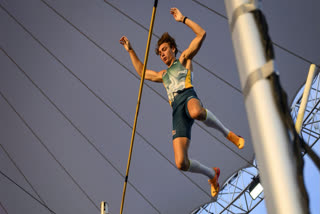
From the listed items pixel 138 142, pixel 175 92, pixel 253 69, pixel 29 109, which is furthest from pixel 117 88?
pixel 253 69

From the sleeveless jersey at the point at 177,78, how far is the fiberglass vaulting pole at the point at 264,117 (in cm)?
274

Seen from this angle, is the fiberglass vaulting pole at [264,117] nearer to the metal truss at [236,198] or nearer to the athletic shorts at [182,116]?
the athletic shorts at [182,116]

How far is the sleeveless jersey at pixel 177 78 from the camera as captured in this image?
4.02 m

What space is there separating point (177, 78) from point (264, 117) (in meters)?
2.97

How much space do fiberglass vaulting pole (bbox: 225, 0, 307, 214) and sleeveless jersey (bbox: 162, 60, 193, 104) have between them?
274cm

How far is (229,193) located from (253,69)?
30.4 feet

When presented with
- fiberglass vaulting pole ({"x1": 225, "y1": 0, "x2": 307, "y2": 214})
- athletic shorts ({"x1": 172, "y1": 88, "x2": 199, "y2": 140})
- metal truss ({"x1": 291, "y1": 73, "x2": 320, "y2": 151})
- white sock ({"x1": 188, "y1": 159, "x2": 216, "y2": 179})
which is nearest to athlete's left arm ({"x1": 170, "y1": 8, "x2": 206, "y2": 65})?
athletic shorts ({"x1": 172, "y1": 88, "x2": 199, "y2": 140})

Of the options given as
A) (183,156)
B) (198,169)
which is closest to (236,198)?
(198,169)

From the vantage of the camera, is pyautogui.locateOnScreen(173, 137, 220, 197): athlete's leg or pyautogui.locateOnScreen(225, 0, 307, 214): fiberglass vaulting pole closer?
pyautogui.locateOnScreen(225, 0, 307, 214): fiberglass vaulting pole

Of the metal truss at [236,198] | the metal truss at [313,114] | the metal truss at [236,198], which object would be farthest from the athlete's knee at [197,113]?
the metal truss at [236,198]

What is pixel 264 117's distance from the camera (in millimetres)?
1093

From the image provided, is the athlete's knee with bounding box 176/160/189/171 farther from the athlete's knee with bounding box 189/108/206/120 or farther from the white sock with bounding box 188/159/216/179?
the athlete's knee with bounding box 189/108/206/120

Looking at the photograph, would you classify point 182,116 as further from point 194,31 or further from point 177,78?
point 194,31

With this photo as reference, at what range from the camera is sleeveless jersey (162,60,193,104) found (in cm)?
402
